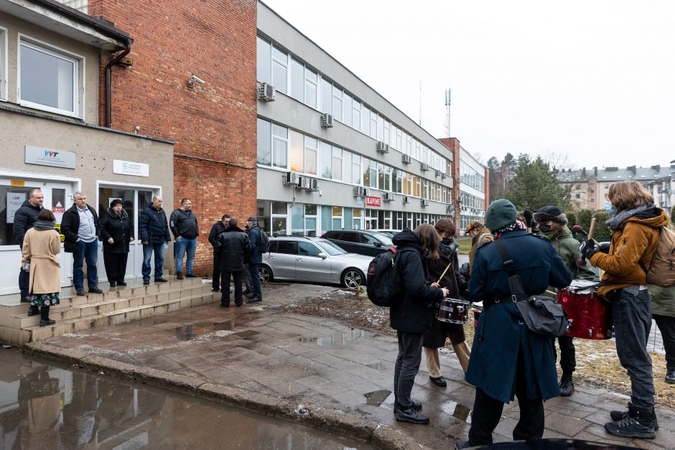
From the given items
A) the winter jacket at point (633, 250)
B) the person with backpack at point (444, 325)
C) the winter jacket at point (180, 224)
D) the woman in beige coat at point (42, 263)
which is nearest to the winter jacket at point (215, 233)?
the winter jacket at point (180, 224)

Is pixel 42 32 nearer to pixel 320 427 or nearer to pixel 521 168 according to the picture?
pixel 320 427

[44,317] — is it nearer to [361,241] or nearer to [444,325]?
[444,325]

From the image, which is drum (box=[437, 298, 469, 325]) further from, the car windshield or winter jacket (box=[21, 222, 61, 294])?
the car windshield

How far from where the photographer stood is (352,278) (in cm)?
1294

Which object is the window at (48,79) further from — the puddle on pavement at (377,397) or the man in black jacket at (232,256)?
the puddle on pavement at (377,397)

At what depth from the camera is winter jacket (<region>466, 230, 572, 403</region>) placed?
2992 millimetres

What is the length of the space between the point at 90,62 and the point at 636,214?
11.2 meters

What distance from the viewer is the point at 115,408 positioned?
440cm

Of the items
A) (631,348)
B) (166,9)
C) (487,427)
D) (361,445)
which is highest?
(166,9)

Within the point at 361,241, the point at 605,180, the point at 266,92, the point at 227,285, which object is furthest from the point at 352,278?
the point at 605,180

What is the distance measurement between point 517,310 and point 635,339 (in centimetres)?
151

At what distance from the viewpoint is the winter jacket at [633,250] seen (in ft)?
12.0


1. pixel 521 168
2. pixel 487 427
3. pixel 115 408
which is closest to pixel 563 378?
pixel 487 427

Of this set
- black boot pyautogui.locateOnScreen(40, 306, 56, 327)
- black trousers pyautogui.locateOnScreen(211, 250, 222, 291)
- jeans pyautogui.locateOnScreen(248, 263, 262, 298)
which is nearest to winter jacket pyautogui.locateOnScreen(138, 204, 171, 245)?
→ black trousers pyautogui.locateOnScreen(211, 250, 222, 291)
